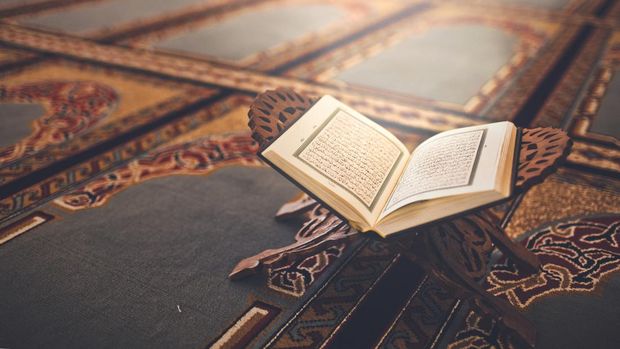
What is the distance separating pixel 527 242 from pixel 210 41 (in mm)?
2359

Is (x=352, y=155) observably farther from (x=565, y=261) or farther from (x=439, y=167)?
(x=565, y=261)

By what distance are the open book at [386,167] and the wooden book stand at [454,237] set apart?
0.03 meters

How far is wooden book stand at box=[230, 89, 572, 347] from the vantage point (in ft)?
3.11

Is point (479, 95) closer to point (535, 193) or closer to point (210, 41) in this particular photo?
point (535, 193)

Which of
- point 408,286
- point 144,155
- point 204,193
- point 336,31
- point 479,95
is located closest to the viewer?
point 408,286

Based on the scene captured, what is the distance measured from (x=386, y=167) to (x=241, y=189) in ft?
1.93

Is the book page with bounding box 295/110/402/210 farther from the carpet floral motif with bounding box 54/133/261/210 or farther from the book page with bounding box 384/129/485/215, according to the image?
the carpet floral motif with bounding box 54/133/261/210

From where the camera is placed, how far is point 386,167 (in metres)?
1.08

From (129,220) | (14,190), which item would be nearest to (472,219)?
(129,220)

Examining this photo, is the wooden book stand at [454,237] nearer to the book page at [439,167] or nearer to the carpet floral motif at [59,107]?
the book page at [439,167]

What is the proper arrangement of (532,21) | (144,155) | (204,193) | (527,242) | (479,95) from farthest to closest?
(532,21)
(479,95)
(144,155)
(204,193)
(527,242)

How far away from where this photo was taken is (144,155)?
5.82 feet

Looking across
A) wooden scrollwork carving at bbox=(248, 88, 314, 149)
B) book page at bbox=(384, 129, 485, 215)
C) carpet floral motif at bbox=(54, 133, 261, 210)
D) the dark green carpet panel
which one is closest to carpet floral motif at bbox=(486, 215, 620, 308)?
the dark green carpet panel

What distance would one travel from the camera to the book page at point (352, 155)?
1.01 meters
